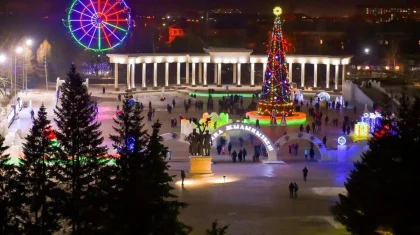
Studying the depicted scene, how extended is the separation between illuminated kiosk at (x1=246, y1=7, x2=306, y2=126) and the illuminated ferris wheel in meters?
16.2

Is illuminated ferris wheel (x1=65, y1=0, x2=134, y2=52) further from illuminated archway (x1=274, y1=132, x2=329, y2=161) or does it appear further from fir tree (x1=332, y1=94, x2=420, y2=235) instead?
fir tree (x1=332, y1=94, x2=420, y2=235)

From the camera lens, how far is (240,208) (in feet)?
95.4

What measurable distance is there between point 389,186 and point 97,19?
42.4 meters

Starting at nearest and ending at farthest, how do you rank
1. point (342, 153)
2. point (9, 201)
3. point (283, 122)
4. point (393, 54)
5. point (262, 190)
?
point (9, 201), point (262, 190), point (342, 153), point (283, 122), point (393, 54)

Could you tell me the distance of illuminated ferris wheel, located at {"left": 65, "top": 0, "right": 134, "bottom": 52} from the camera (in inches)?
2399

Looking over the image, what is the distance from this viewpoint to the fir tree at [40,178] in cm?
2181

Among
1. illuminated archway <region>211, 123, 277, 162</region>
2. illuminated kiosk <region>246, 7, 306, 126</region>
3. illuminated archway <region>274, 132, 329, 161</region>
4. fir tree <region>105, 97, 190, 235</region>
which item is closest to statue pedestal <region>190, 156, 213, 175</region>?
illuminated archway <region>211, 123, 277, 162</region>

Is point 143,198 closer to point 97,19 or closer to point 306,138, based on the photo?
point 306,138

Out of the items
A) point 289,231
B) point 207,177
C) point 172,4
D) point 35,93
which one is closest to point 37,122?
point 289,231

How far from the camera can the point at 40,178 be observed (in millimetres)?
22234

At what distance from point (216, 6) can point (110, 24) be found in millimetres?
75277

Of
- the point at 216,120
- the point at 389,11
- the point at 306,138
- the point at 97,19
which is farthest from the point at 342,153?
the point at 389,11

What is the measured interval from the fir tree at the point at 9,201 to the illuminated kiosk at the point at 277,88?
1138 inches

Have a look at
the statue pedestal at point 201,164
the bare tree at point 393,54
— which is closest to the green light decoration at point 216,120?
the statue pedestal at point 201,164
